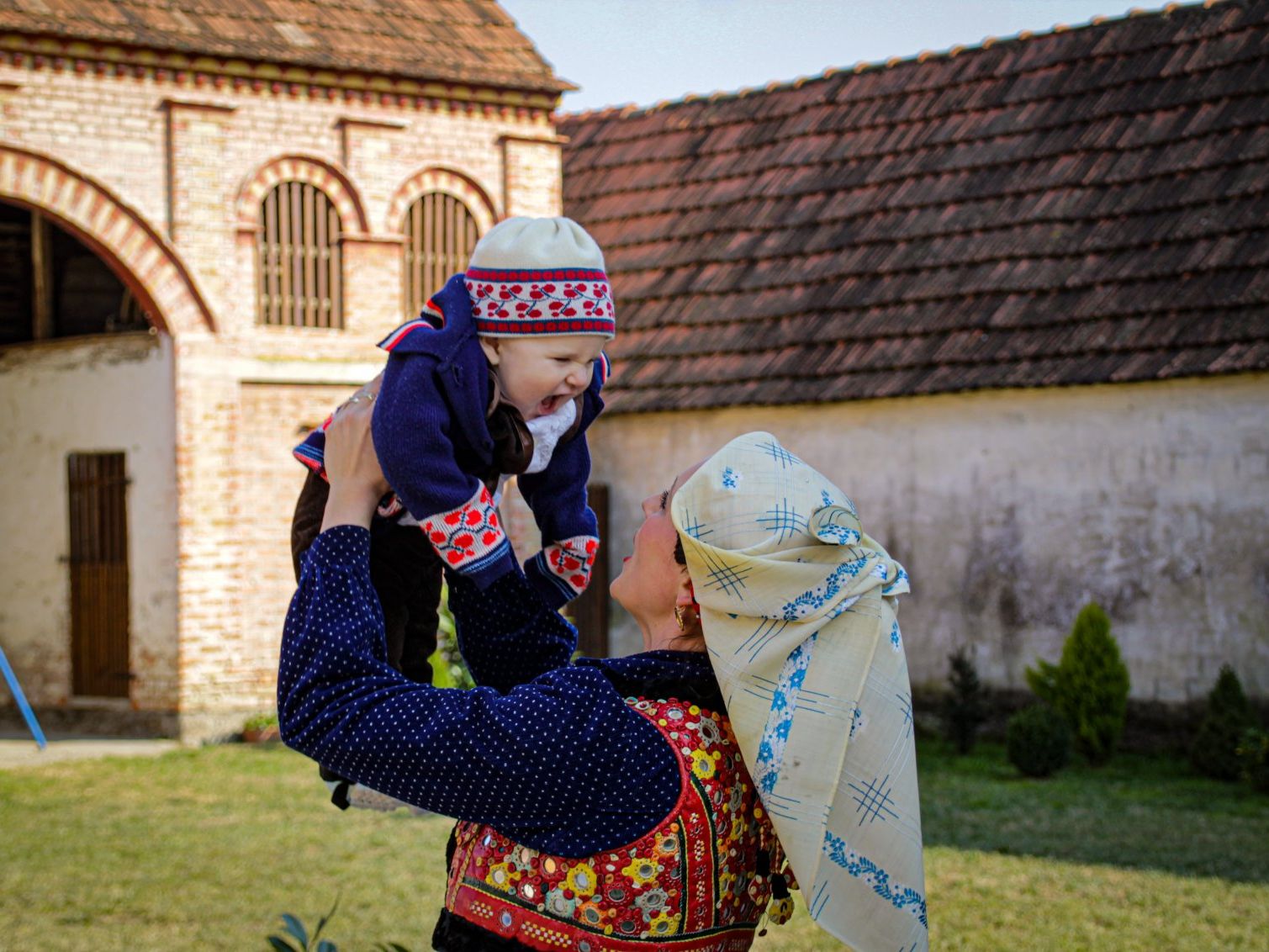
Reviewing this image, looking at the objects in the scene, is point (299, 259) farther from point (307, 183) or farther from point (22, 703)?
point (22, 703)

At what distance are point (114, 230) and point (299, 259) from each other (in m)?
1.76

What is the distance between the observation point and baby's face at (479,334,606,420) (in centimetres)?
289

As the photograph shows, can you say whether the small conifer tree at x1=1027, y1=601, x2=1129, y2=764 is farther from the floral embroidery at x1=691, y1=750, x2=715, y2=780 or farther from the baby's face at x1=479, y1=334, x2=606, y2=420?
the floral embroidery at x1=691, y1=750, x2=715, y2=780

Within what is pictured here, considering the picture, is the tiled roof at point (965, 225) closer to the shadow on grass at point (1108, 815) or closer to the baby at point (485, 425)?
the shadow on grass at point (1108, 815)

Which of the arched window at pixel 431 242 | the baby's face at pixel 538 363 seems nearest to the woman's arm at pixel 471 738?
the baby's face at pixel 538 363

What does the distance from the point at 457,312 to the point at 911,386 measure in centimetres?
1106

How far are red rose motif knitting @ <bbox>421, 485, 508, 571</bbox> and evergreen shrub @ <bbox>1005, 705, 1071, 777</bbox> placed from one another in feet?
31.8

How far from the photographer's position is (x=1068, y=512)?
13.0 meters

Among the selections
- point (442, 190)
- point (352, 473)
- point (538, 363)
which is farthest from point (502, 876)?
point (442, 190)

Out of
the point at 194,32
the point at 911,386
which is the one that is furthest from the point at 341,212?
the point at 911,386

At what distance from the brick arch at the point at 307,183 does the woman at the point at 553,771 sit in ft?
40.4

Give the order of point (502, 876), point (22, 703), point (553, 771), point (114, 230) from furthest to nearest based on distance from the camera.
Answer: point (114, 230)
point (22, 703)
point (502, 876)
point (553, 771)

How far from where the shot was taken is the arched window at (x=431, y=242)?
49.4 feet

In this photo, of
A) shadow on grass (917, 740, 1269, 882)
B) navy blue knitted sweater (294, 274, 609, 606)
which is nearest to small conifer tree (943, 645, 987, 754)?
shadow on grass (917, 740, 1269, 882)
